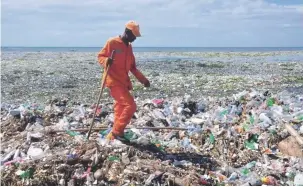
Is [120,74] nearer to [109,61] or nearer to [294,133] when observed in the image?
[109,61]

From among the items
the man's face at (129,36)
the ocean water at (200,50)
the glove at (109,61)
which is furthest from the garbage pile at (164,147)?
the ocean water at (200,50)

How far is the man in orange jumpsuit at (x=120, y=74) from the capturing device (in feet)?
22.6

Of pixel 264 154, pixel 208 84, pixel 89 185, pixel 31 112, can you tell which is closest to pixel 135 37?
pixel 89 185

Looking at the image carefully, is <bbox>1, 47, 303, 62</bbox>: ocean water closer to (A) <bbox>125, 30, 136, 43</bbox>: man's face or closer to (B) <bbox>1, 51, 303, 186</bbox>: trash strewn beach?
(B) <bbox>1, 51, 303, 186</bbox>: trash strewn beach

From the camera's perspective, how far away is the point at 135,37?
6871mm

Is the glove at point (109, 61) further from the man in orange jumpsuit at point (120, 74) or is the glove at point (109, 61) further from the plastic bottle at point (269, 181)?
the plastic bottle at point (269, 181)

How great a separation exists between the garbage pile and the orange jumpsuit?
1.33 feet

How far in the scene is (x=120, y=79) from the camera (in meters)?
6.99

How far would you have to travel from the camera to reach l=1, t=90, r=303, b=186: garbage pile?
6.13m

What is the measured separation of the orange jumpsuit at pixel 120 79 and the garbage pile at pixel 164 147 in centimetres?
41

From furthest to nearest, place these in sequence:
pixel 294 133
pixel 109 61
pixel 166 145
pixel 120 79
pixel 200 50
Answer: pixel 200 50
pixel 166 145
pixel 294 133
pixel 120 79
pixel 109 61

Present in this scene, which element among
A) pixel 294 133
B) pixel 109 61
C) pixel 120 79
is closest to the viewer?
pixel 109 61

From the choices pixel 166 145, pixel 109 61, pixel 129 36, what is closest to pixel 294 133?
pixel 166 145

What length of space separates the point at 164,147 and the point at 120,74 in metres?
1.49
